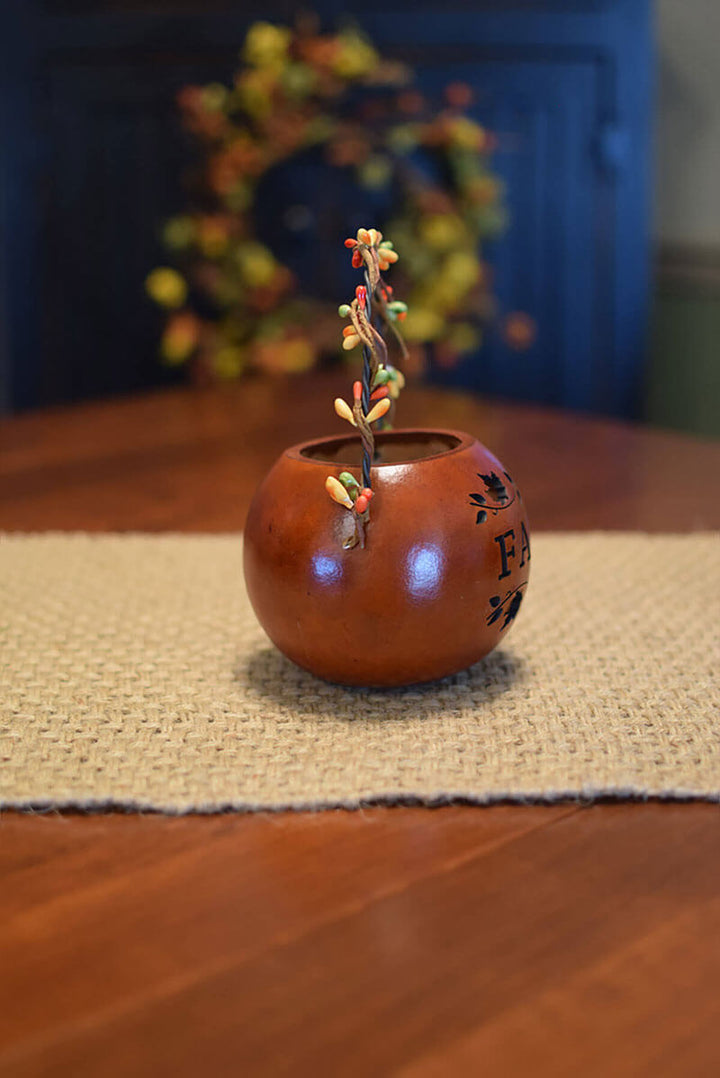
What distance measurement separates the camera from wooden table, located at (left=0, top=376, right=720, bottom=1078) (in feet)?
0.99

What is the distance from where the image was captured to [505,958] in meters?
0.34

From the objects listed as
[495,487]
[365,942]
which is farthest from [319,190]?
[365,942]

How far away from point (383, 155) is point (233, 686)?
186cm

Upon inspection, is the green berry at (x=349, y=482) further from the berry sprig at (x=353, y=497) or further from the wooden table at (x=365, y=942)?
the wooden table at (x=365, y=942)

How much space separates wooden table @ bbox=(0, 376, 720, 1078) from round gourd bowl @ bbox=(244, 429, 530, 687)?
0.08 metres

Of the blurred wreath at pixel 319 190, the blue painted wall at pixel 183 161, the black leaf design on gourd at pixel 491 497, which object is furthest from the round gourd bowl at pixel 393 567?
the blue painted wall at pixel 183 161

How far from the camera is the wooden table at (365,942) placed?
30 centimetres

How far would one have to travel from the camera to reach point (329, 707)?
1.65 feet

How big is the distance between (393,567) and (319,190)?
76.0 inches

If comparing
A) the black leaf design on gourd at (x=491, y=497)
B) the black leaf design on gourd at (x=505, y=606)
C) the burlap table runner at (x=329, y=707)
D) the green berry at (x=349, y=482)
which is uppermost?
the green berry at (x=349, y=482)

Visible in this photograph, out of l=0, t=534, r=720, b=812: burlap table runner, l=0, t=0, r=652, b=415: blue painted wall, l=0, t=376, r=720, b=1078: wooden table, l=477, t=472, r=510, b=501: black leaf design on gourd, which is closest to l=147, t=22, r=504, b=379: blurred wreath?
l=0, t=0, r=652, b=415: blue painted wall

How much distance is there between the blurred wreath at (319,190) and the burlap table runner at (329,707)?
144cm

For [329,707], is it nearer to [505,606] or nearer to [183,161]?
[505,606]

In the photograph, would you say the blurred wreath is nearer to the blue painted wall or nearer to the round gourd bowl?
the blue painted wall
